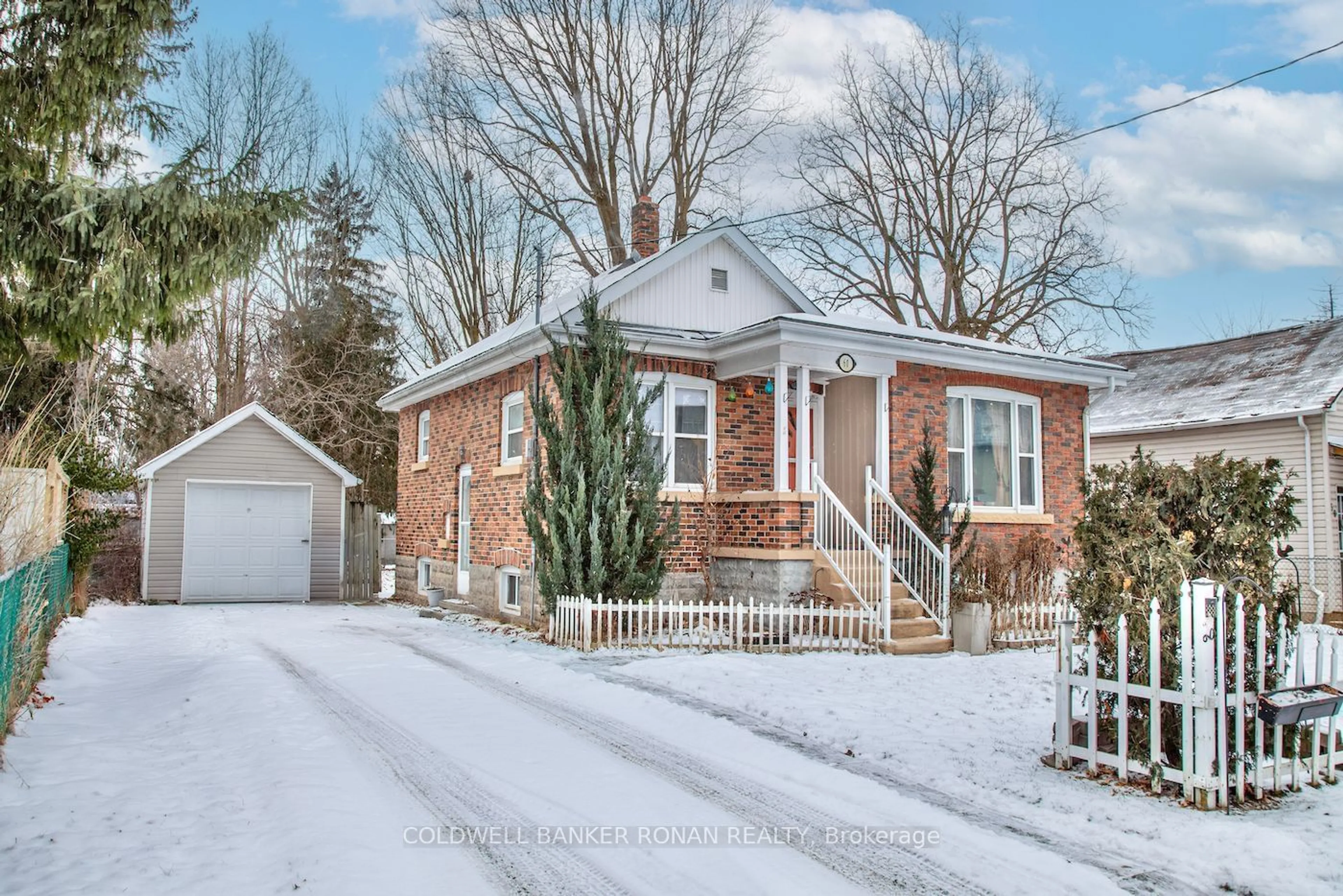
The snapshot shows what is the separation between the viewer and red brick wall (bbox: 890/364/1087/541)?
13617 mm

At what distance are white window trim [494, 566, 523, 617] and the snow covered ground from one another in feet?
13.8

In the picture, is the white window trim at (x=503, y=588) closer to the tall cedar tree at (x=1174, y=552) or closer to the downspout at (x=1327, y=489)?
the tall cedar tree at (x=1174, y=552)

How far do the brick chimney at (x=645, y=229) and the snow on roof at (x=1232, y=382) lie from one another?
34.8 ft

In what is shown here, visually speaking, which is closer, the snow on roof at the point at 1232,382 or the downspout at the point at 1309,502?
the downspout at the point at 1309,502

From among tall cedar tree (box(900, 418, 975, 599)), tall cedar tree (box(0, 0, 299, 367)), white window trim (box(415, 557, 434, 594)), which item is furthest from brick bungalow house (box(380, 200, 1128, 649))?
tall cedar tree (box(0, 0, 299, 367))

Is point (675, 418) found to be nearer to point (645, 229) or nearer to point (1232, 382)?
point (645, 229)

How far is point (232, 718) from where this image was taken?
7.17m

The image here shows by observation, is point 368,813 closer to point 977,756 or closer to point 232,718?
point 232,718

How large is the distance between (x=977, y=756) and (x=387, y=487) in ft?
83.3

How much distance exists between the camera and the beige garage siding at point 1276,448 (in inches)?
655

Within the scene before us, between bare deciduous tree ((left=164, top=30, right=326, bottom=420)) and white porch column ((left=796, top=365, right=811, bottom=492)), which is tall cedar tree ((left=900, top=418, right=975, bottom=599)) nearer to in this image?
white porch column ((left=796, top=365, right=811, bottom=492))

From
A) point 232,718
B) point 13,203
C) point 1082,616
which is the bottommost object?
point 232,718

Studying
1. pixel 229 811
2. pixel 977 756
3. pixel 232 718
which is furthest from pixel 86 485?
pixel 977 756

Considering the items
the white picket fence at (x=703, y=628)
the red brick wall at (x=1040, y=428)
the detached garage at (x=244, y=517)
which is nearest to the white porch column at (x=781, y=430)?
the white picket fence at (x=703, y=628)
